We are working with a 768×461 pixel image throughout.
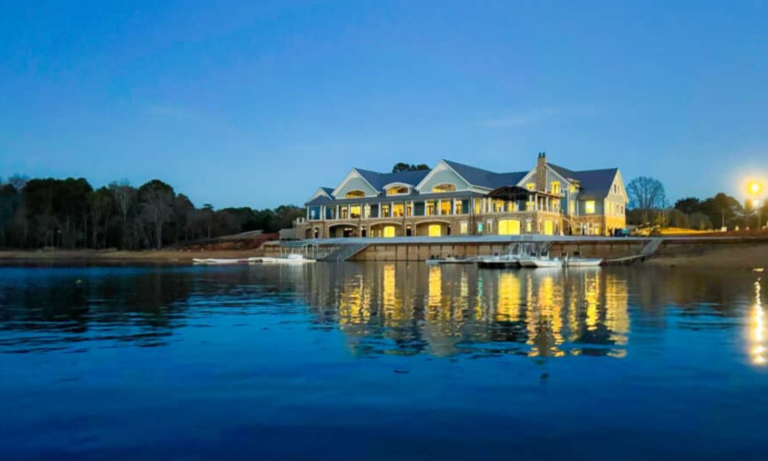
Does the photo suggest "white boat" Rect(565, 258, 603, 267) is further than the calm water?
Yes

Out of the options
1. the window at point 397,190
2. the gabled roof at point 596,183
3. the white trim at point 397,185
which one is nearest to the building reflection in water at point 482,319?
the gabled roof at point 596,183

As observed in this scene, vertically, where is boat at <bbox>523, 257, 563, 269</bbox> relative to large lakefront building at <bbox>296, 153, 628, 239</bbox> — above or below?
below

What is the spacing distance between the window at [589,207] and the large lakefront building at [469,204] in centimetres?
13

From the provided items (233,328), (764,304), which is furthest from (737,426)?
(764,304)

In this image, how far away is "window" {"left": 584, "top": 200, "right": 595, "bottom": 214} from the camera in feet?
271

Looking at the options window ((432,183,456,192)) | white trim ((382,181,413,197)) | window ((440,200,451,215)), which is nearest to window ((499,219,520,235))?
window ((440,200,451,215))

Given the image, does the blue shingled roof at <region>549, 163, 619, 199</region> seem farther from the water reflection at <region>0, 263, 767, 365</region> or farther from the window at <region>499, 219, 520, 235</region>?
the water reflection at <region>0, 263, 767, 365</region>

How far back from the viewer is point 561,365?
11477mm

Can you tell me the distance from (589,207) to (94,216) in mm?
78306

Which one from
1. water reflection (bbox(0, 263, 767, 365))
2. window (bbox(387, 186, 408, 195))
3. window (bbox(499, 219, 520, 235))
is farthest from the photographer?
window (bbox(387, 186, 408, 195))

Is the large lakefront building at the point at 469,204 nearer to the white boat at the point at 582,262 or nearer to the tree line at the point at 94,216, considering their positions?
the white boat at the point at 582,262

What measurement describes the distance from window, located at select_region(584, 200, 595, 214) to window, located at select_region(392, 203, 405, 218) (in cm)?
2410

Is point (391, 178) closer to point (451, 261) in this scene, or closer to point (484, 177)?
point (484, 177)

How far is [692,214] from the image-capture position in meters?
115
